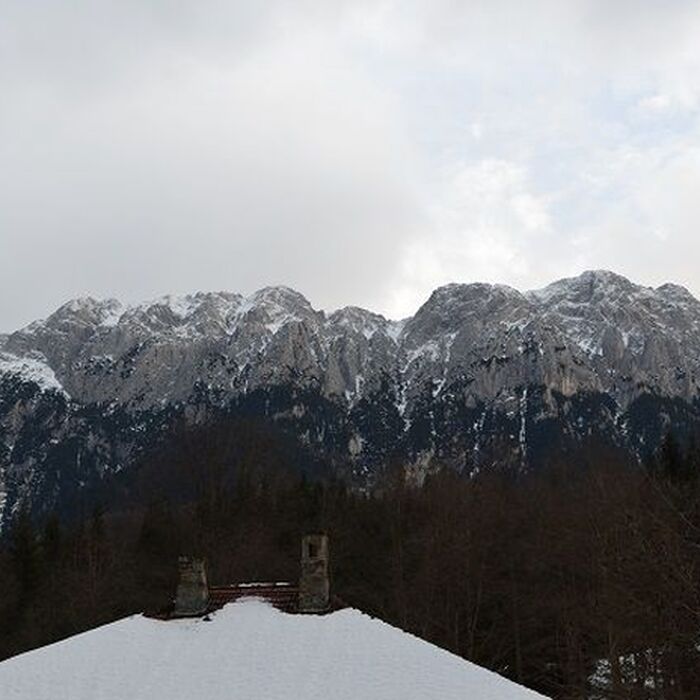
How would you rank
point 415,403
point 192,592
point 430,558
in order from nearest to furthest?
point 192,592 < point 430,558 < point 415,403

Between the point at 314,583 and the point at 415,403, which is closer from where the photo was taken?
the point at 314,583

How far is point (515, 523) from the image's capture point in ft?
155

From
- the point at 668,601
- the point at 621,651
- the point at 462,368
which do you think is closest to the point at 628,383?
the point at 462,368

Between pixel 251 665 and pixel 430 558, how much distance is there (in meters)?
26.5

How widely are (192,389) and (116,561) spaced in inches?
5751

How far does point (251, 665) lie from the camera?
16656mm

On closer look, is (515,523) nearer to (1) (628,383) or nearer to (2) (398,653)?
(2) (398,653)

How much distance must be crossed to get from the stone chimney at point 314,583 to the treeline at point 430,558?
7.95 m

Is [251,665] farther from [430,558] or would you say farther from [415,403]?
[415,403]

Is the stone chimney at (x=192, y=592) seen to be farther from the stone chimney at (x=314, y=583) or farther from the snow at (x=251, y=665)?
the stone chimney at (x=314, y=583)

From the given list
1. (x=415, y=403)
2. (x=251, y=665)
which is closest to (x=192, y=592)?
(x=251, y=665)

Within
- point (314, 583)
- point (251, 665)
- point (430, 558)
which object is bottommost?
point (251, 665)

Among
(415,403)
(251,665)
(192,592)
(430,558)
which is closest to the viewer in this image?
(251,665)

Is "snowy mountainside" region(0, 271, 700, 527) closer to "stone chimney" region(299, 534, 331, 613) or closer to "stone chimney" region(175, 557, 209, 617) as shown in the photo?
"stone chimney" region(299, 534, 331, 613)
